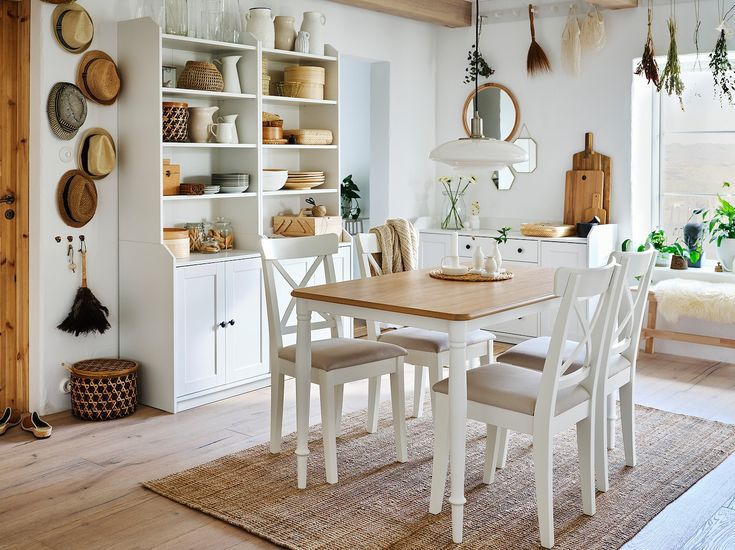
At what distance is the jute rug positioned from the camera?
9.81 ft

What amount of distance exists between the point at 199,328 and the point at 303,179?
Answer: 1271 mm

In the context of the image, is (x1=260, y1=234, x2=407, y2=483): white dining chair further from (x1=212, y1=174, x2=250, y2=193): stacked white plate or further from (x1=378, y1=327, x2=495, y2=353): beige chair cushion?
(x1=212, y1=174, x2=250, y2=193): stacked white plate

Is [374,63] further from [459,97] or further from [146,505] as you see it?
[146,505]

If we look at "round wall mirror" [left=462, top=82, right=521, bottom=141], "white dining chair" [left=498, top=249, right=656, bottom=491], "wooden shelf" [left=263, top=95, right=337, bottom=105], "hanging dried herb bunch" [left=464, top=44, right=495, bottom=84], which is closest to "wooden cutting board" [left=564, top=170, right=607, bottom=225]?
"round wall mirror" [left=462, top=82, right=521, bottom=141]

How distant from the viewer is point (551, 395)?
288 cm

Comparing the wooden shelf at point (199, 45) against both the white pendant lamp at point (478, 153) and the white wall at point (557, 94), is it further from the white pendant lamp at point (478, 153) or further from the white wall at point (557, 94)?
the white wall at point (557, 94)

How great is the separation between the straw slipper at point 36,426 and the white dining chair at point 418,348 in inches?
59.5

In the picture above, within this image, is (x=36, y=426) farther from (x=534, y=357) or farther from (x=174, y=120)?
(x=534, y=357)

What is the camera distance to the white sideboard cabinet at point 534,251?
5.84 meters

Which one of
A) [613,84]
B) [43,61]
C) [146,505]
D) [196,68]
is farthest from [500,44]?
[146,505]

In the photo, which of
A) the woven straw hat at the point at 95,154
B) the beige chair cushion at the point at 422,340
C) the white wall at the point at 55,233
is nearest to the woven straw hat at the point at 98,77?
the white wall at the point at 55,233

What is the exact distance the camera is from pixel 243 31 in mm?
5145

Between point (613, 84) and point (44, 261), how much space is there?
3.97 metres

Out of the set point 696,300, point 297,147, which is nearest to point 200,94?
point 297,147
